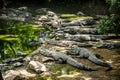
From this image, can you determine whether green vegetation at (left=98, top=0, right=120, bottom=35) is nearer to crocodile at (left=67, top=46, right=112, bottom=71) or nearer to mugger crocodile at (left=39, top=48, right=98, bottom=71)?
crocodile at (left=67, top=46, right=112, bottom=71)

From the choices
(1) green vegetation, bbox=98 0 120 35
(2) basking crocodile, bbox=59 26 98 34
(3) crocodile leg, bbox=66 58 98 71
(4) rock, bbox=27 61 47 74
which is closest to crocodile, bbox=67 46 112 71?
(3) crocodile leg, bbox=66 58 98 71

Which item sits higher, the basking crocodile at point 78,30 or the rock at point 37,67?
the basking crocodile at point 78,30

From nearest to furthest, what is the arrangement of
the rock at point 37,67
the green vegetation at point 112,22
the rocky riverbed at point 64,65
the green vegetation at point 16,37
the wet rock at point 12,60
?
the rocky riverbed at point 64,65
the rock at point 37,67
the green vegetation at point 112,22
the wet rock at point 12,60
the green vegetation at point 16,37

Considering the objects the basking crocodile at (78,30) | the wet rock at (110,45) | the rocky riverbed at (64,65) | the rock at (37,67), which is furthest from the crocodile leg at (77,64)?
the basking crocodile at (78,30)

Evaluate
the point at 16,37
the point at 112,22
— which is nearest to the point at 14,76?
the point at 112,22

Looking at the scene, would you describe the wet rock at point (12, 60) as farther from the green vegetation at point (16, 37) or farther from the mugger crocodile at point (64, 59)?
the mugger crocodile at point (64, 59)

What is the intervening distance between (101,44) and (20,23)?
31.3ft

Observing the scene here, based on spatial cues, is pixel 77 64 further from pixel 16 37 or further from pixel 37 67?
pixel 16 37

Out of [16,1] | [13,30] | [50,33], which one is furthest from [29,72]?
[16,1]

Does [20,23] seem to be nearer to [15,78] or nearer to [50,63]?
[50,63]

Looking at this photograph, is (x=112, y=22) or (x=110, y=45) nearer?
(x=112, y=22)

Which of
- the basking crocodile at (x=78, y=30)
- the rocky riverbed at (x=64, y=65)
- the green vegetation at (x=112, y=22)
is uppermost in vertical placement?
the green vegetation at (x=112, y=22)

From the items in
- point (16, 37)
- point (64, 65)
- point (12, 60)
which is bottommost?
point (64, 65)

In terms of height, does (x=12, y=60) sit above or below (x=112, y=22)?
below
